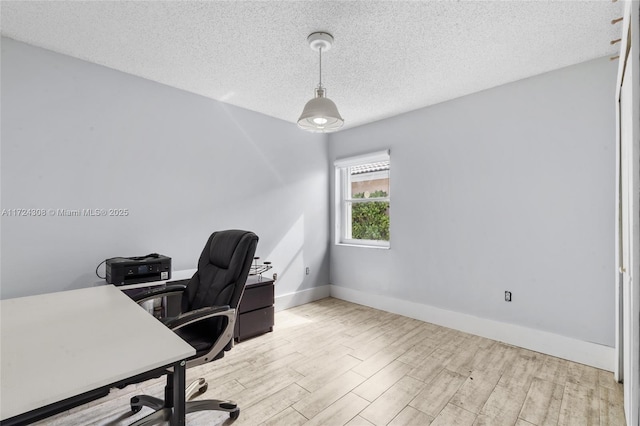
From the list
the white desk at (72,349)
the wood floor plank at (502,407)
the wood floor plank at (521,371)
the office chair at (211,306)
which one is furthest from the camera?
the wood floor plank at (521,371)

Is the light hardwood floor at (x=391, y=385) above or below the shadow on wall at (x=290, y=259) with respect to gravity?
below

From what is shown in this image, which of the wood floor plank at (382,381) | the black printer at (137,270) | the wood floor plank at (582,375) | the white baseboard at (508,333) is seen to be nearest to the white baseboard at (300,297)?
the white baseboard at (508,333)

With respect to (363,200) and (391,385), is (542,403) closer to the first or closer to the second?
(391,385)

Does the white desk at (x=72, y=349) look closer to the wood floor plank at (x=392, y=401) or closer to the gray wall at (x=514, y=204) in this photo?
the wood floor plank at (x=392, y=401)

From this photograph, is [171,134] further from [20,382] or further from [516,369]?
[516,369]

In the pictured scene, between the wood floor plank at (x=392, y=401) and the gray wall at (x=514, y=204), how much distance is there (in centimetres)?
144

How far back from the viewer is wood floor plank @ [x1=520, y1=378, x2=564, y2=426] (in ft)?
6.32

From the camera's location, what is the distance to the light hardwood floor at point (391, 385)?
194cm

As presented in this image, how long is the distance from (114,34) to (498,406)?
12.7 ft

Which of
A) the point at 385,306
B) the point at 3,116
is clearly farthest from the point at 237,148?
the point at 385,306

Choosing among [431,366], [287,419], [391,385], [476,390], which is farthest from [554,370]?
[287,419]

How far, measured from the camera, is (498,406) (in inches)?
81.0

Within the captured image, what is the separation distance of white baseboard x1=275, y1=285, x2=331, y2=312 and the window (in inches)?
32.5

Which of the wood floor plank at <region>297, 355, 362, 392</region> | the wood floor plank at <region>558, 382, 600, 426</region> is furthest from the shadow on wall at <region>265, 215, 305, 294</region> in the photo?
the wood floor plank at <region>558, 382, 600, 426</region>
